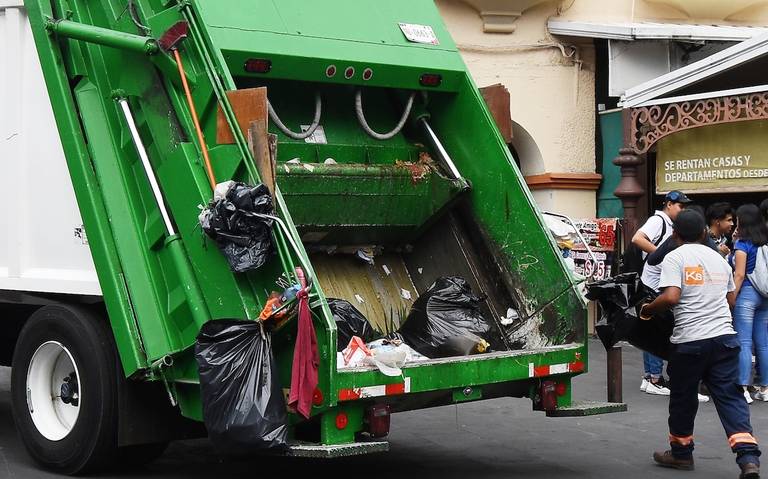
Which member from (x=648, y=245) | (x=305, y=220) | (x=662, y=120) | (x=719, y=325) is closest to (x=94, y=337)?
(x=305, y=220)

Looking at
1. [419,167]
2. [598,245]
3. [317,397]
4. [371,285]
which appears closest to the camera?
[317,397]

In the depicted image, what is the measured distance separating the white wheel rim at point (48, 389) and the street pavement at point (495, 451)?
10.7 inches

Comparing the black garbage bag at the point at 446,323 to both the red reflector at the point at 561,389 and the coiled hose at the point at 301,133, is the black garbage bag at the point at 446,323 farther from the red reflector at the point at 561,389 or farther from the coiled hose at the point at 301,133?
the coiled hose at the point at 301,133

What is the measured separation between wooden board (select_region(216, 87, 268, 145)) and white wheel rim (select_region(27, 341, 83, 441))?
64.0 inches

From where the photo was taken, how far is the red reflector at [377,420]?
5.54m

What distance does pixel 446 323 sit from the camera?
21.6ft

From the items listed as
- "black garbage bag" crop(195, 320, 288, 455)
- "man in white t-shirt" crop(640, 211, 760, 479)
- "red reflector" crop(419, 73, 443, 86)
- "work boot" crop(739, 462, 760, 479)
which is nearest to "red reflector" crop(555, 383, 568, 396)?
"man in white t-shirt" crop(640, 211, 760, 479)

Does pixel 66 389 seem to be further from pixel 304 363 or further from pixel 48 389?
pixel 304 363

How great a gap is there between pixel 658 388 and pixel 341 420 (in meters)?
4.42

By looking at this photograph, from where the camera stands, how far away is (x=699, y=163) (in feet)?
38.8

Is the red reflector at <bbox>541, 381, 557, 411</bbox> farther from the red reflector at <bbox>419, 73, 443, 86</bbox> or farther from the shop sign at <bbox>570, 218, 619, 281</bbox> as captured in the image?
the shop sign at <bbox>570, 218, 619, 281</bbox>

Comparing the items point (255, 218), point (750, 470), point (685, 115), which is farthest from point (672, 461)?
point (685, 115)

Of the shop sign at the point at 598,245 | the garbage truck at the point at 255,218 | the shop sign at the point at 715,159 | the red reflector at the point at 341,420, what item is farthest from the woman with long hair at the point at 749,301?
the red reflector at the point at 341,420

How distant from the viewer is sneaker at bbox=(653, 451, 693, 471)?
259 inches
